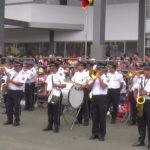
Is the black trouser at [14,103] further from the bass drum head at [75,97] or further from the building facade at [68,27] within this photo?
the building facade at [68,27]

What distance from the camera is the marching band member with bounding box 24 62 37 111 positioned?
18.1 meters

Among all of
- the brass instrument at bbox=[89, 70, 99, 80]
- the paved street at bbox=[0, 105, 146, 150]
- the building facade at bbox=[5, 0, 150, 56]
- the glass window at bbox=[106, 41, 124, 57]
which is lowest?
the paved street at bbox=[0, 105, 146, 150]

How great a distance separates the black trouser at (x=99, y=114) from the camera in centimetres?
1196

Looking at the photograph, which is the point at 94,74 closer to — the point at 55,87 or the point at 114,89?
the point at 55,87

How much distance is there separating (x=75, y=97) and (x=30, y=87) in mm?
5060

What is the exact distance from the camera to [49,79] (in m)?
13.3

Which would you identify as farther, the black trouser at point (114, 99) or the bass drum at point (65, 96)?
the black trouser at point (114, 99)

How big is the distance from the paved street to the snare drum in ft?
2.55

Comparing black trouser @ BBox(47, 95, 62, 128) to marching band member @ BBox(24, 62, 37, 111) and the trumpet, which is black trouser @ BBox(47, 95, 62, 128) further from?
marching band member @ BBox(24, 62, 37, 111)

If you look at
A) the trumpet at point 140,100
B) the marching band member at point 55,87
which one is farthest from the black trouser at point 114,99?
the trumpet at point 140,100

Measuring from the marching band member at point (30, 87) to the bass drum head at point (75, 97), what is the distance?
15.5 feet

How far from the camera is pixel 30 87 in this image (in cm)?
1839

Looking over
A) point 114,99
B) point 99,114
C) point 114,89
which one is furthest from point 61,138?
point 114,89

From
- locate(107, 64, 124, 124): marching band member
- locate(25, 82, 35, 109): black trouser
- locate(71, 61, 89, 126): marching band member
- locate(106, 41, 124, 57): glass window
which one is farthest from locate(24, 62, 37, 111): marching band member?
locate(106, 41, 124, 57): glass window
